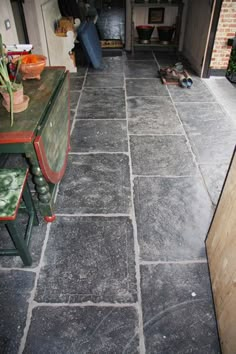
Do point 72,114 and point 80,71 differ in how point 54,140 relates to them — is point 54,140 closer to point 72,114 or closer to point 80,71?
point 72,114

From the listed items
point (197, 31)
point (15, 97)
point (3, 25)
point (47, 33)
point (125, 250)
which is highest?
point (3, 25)

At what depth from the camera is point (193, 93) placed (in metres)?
3.88

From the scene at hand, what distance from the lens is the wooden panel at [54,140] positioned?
1562mm

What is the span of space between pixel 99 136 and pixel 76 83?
1.70 metres

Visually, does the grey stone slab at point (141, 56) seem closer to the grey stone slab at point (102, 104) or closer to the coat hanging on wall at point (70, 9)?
the coat hanging on wall at point (70, 9)

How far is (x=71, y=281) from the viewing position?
156cm

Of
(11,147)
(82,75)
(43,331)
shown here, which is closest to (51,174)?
(11,147)

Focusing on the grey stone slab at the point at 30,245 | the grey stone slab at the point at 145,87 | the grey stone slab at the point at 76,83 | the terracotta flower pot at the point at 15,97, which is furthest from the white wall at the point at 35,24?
the grey stone slab at the point at 30,245

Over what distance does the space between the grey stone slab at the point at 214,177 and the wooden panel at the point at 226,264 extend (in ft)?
2.21

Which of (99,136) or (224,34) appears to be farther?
(224,34)

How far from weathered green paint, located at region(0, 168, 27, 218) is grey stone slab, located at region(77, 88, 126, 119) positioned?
1873 millimetres

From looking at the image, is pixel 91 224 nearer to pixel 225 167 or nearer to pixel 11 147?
pixel 11 147

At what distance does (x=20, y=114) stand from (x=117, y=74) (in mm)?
3181

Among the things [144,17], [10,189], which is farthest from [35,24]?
[10,189]
